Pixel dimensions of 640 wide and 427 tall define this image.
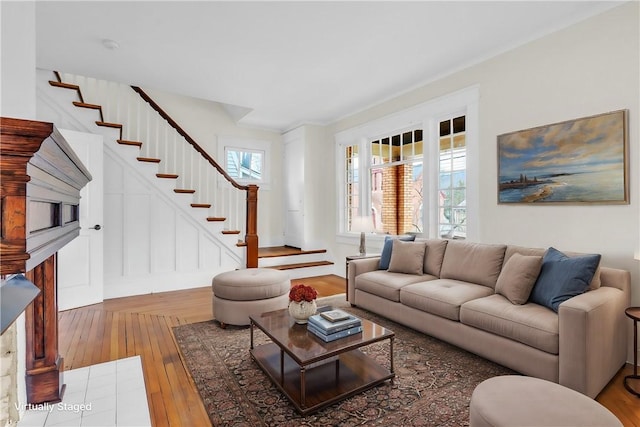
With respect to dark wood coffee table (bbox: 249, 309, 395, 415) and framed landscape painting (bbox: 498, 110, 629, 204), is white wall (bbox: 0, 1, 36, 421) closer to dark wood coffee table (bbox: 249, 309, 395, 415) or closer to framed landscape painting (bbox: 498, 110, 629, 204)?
dark wood coffee table (bbox: 249, 309, 395, 415)

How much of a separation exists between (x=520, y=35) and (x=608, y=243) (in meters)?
2.03

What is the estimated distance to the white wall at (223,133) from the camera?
574 cm

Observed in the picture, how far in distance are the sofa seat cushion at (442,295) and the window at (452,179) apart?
93 centimetres

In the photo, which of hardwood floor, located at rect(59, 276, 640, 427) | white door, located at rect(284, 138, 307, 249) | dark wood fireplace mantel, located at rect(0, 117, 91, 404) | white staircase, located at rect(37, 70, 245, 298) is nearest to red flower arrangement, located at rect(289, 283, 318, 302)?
hardwood floor, located at rect(59, 276, 640, 427)

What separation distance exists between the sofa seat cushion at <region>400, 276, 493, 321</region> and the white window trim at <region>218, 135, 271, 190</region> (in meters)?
4.12

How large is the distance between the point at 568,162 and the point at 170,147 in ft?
16.9

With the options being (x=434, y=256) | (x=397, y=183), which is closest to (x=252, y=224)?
(x=434, y=256)

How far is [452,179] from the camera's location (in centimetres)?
395

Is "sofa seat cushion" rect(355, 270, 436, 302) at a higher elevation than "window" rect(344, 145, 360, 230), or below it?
below

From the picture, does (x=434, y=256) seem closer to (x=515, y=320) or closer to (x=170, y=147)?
(x=515, y=320)

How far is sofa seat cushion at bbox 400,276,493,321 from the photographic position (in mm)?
2701

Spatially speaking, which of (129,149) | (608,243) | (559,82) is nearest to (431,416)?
(608,243)

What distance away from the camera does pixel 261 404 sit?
6.45 ft

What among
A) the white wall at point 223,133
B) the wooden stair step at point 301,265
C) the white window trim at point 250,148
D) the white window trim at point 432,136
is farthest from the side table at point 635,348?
the white window trim at point 250,148
